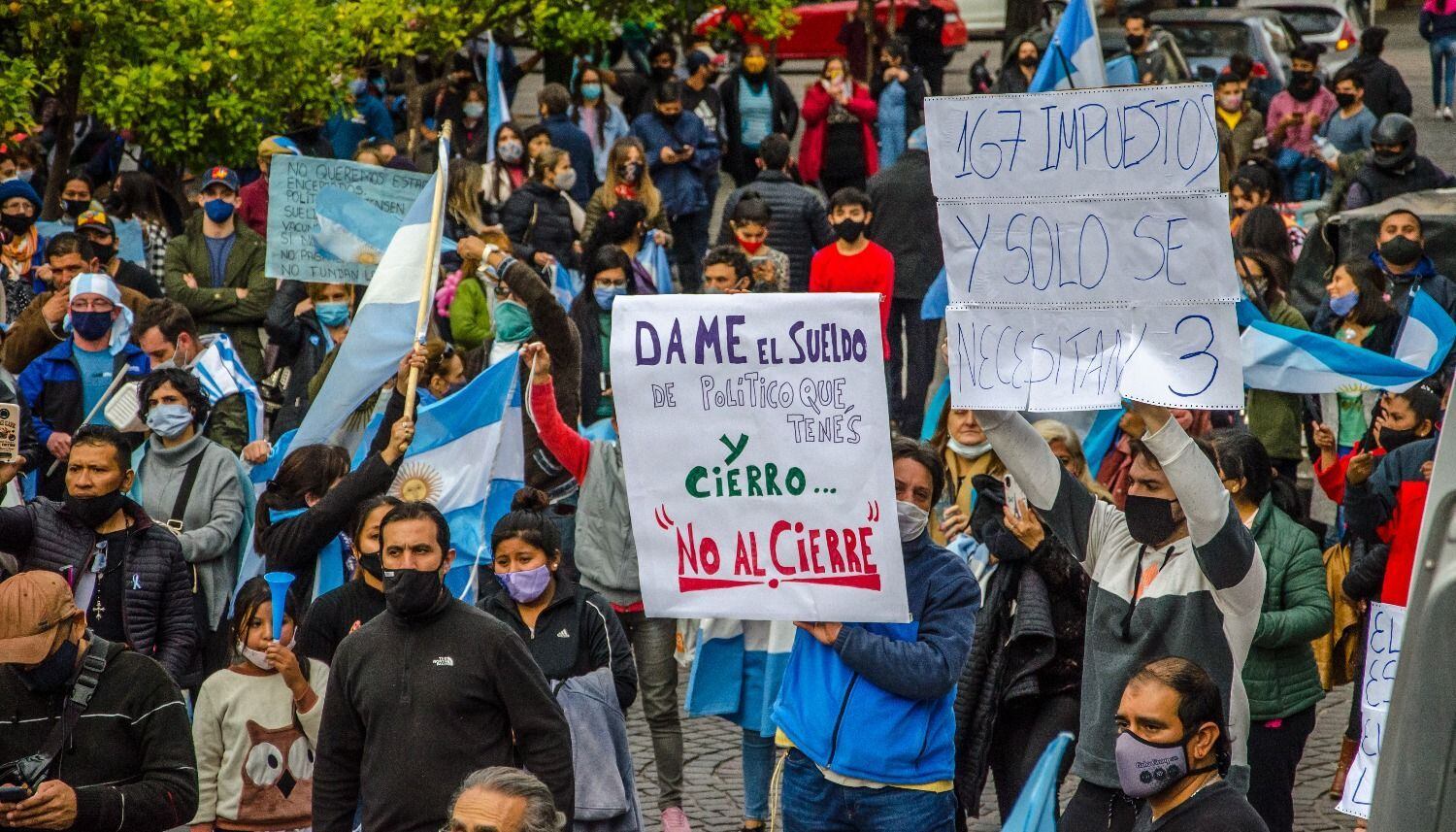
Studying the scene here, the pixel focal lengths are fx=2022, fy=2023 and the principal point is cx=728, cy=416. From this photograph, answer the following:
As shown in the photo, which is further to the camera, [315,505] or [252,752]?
[315,505]

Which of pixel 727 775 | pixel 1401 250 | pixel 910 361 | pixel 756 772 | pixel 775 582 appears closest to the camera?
pixel 775 582

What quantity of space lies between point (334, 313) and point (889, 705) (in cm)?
521

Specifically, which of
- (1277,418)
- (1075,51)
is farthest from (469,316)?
(1277,418)

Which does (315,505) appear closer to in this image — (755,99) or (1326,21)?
(755,99)

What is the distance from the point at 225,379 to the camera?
895 cm

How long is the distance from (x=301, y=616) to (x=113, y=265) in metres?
4.78

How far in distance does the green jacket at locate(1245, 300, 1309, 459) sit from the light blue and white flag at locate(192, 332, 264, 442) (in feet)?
14.8

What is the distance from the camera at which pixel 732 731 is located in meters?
8.73

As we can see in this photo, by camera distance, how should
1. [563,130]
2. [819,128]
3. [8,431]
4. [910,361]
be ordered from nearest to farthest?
[8,431]
[910,361]
[563,130]
[819,128]

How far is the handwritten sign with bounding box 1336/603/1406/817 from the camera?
628 centimetres

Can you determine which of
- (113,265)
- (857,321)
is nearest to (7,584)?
(857,321)

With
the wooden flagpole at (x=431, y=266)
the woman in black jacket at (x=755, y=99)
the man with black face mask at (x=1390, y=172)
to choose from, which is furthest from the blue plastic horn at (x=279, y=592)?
the woman in black jacket at (x=755, y=99)

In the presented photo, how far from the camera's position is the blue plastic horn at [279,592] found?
652 cm

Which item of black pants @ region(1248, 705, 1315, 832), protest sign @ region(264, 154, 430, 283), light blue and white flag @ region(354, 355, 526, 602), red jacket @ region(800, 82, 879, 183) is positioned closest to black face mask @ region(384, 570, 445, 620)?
light blue and white flag @ region(354, 355, 526, 602)
